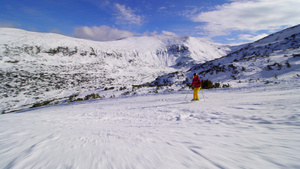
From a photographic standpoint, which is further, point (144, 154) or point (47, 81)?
point (47, 81)

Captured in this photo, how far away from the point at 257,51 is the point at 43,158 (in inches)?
1207

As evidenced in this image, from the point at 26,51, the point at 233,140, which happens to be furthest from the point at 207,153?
the point at 26,51

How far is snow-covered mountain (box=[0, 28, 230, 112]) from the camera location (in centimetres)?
2116

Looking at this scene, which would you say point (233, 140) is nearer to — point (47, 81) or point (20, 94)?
point (20, 94)

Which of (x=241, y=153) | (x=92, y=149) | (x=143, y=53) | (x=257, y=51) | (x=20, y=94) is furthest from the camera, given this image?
(x=143, y=53)

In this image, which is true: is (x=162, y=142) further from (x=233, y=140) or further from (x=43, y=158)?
(x=43, y=158)

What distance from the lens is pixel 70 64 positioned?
142 ft

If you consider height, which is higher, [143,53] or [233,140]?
[143,53]

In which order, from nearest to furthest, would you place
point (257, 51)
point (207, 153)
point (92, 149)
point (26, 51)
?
point (207, 153)
point (92, 149)
point (257, 51)
point (26, 51)

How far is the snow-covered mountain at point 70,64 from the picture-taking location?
69.4 feet

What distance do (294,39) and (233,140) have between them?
99.6 feet

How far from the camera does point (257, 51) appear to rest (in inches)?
904

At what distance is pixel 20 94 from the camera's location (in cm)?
2061

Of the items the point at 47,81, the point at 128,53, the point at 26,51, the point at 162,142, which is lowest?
the point at 162,142
